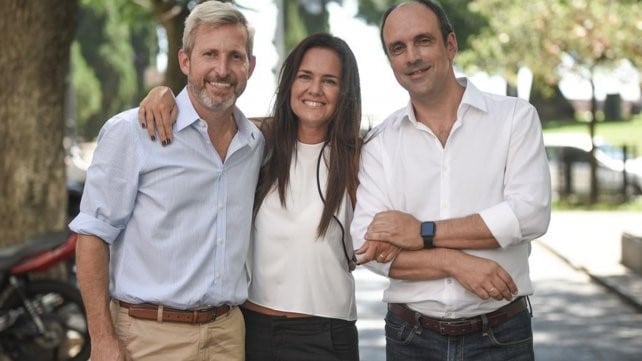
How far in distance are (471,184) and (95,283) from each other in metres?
1.28

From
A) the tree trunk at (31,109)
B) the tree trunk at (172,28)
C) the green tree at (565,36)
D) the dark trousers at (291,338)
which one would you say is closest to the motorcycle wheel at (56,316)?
the tree trunk at (31,109)

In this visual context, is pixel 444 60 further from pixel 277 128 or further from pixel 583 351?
pixel 583 351

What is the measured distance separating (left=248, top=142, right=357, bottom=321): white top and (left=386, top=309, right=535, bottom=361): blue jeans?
0.35 meters

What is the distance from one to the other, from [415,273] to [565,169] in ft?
79.2

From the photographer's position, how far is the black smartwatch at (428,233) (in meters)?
3.95

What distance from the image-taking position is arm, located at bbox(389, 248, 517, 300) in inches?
153

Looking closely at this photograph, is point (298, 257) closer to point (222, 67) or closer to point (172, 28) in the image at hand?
point (222, 67)

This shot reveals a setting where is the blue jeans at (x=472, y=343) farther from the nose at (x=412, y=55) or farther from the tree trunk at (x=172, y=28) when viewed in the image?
the tree trunk at (x=172, y=28)

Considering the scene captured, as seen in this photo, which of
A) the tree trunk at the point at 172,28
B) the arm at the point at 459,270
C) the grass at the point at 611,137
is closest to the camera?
the arm at the point at 459,270

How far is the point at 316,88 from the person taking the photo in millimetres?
4363

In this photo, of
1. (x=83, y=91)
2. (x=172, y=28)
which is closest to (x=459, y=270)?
(x=172, y=28)

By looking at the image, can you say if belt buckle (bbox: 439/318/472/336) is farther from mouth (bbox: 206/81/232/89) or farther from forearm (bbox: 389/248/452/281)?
mouth (bbox: 206/81/232/89)

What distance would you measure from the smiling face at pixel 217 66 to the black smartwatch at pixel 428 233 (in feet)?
2.64

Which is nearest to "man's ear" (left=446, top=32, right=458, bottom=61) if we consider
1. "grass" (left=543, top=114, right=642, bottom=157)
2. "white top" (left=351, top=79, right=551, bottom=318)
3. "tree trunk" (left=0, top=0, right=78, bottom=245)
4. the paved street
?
"white top" (left=351, top=79, right=551, bottom=318)
